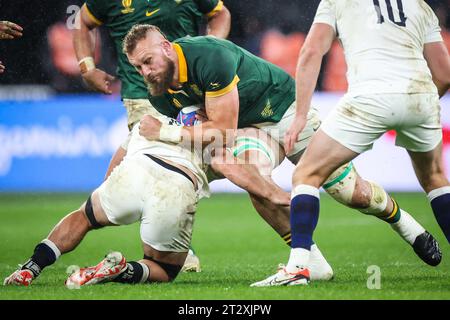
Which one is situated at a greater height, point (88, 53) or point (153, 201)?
point (88, 53)

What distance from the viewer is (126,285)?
201 inches

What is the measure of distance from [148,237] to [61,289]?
1.92 feet

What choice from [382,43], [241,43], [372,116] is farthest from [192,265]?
[241,43]

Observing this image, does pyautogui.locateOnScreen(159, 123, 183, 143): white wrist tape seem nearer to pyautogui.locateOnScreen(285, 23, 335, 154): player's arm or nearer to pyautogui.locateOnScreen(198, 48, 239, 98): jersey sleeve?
pyautogui.locateOnScreen(198, 48, 239, 98): jersey sleeve

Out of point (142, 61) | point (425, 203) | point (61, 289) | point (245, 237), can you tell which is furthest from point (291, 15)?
point (61, 289)

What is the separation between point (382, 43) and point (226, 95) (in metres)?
1.00

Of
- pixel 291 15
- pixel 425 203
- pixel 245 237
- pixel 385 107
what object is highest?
pixel 385 107

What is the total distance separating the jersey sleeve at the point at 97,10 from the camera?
23.4ft

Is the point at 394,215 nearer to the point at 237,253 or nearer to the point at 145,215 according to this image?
the point at 145,215

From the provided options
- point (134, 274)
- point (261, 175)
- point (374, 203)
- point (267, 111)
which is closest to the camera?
point (134, 274)

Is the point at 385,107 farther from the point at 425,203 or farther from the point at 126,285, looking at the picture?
the point at 425,203

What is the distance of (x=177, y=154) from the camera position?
5.34 meters

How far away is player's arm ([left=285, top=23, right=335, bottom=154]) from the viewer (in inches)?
199
